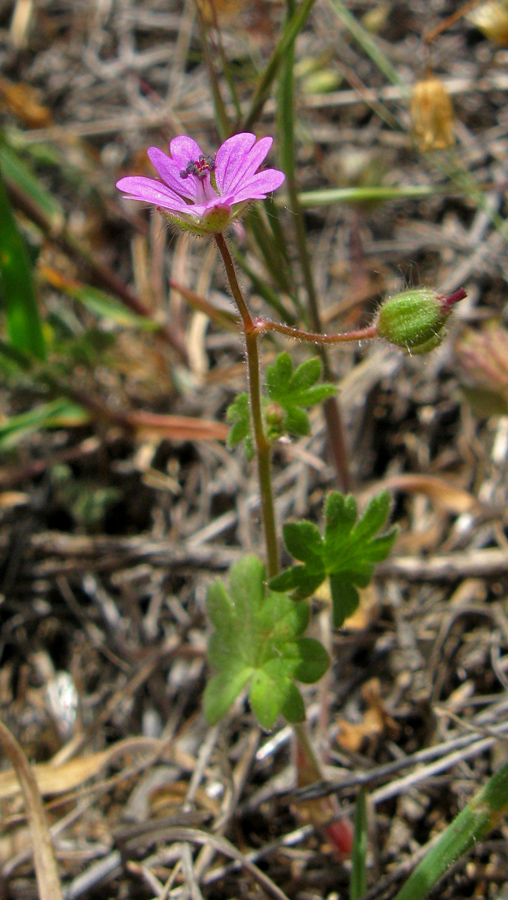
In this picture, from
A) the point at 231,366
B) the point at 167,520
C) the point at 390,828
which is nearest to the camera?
the point at 390,828

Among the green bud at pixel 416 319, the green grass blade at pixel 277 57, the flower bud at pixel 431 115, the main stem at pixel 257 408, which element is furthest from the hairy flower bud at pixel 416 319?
the flower bud at pixel 431 115

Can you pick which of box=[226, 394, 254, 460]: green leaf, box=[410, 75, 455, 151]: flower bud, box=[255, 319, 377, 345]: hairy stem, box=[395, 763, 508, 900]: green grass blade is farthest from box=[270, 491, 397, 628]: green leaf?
box=[410, 75, 455, 151]: flower bud

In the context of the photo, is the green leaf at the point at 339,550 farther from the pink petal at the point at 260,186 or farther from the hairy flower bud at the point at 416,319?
the pink petal at the point at 260,186

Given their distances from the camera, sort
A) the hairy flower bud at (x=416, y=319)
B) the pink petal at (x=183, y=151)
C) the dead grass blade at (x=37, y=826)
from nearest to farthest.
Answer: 1. the hairy flower bud at (x=416, y=319)
2. the pink petal at (x=183, y=151)
3. the dead grass blade at (x=37, y=826)

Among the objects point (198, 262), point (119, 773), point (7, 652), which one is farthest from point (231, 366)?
point (119, 773)

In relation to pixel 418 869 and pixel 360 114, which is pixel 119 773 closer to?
pixel 418 869

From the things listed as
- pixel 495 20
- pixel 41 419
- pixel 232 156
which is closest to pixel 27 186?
pixel 41 419

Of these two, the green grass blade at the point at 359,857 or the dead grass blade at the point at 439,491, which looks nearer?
the green grass blade at the point at 359,857
